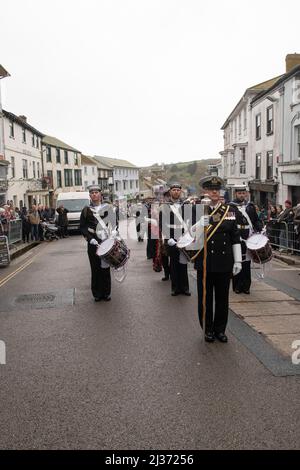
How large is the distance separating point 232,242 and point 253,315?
1.59m

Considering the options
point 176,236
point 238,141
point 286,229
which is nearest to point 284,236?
point 286,229

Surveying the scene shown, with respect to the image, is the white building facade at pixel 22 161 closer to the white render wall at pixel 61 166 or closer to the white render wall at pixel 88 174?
the white render wall at pixel 61 166

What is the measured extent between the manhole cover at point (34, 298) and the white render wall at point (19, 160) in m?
24.0

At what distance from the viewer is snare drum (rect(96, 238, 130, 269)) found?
24.6 ft

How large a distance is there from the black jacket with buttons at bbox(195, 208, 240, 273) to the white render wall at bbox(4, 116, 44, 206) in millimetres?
27936

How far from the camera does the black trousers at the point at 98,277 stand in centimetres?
782

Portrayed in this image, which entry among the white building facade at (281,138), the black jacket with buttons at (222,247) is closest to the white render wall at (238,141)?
the white building facade at (281,138)

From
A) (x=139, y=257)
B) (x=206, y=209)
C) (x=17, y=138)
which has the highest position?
(x=17, y=138)

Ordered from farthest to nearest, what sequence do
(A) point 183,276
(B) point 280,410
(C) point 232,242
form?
(A) point 183,276 → (C) point 232,242 → (B) point 280,410

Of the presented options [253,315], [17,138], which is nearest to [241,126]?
[17,138]

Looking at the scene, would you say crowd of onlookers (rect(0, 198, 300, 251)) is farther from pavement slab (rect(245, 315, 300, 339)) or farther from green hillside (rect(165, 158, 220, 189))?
green hillside (rect(165, 158, 220, 189))
